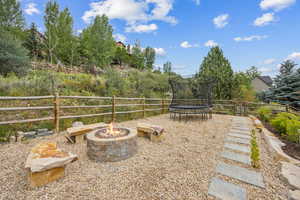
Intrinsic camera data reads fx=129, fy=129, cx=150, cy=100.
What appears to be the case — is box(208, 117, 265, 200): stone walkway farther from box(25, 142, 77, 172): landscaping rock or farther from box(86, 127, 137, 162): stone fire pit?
box(25, 142, 77, 172): landscaping rock

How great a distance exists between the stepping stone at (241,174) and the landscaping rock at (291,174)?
0.89 ft

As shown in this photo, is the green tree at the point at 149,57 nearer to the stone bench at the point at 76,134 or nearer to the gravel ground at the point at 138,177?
the stone bench at the point at 76,134

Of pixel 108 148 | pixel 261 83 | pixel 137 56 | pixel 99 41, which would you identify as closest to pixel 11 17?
pixel 99 41

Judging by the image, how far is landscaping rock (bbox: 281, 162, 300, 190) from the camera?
4.92ft

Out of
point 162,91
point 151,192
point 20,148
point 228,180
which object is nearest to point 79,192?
point 151,192

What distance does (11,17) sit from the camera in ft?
35.4

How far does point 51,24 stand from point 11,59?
923cm

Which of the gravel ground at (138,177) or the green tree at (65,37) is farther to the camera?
the green tree at (65,37)

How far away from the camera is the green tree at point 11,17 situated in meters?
10.4

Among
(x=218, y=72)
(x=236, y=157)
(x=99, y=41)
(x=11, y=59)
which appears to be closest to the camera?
(x=236, y=157)

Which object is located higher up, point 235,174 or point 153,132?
point 153,132

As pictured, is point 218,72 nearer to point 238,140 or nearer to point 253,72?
point 238,140

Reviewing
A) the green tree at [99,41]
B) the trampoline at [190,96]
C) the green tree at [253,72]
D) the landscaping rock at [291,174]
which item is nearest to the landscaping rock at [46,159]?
the landscaping rock at [291,174]

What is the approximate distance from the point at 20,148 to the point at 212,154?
11.8 ft
